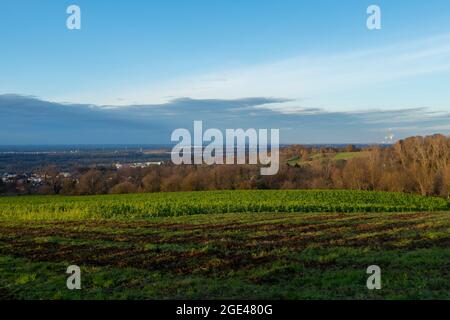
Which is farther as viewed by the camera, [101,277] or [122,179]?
[122,179]

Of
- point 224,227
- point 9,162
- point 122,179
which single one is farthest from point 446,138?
point 9,162

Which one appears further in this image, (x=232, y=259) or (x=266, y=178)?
(x=266, y=178)

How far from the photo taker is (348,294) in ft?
29.7

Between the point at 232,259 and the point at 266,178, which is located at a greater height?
the point at 232,259

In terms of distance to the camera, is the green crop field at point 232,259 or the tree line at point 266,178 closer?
the green crop field at point 232,259

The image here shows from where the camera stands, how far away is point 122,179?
57219 mm

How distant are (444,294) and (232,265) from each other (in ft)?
17.7

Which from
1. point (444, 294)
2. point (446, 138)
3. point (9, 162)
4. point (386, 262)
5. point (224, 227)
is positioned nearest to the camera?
point (444, 294)

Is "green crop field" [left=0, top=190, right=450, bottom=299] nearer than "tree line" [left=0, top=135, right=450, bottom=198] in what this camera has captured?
Yes

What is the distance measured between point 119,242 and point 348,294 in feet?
32.5

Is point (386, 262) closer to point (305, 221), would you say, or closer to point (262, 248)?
point (262, 248)

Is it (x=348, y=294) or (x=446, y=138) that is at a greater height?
(x=446, y=138)
